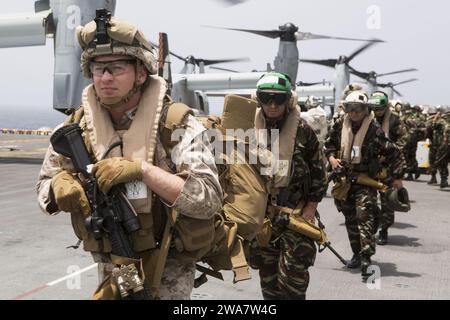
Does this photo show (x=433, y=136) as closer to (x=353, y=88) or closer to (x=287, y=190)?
(x=353, y=88)

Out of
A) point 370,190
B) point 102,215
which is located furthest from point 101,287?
point 370,190

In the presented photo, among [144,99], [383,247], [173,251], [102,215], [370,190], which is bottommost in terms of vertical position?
[383,247]

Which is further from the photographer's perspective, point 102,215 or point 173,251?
point 173,251

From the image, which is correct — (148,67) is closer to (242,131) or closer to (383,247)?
(242,131)

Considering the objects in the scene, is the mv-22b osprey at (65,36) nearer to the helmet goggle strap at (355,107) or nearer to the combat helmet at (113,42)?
the helmet goggle strap at (355,107)

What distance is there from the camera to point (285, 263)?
4289 millimetres

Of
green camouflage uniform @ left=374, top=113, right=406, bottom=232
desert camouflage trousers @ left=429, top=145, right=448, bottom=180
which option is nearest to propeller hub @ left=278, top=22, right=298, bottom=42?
desert camouflage trousers @ left=429, top=145, right=448, bottom=180

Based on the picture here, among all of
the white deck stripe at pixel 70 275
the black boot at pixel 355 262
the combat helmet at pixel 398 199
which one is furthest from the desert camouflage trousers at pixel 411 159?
the white deck stripe at pixel 70 275

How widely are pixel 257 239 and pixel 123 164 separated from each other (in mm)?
2084

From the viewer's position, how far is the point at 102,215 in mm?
2475

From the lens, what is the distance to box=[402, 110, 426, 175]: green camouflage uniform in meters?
17.5

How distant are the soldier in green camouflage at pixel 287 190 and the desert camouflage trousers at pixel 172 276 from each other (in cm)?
165
